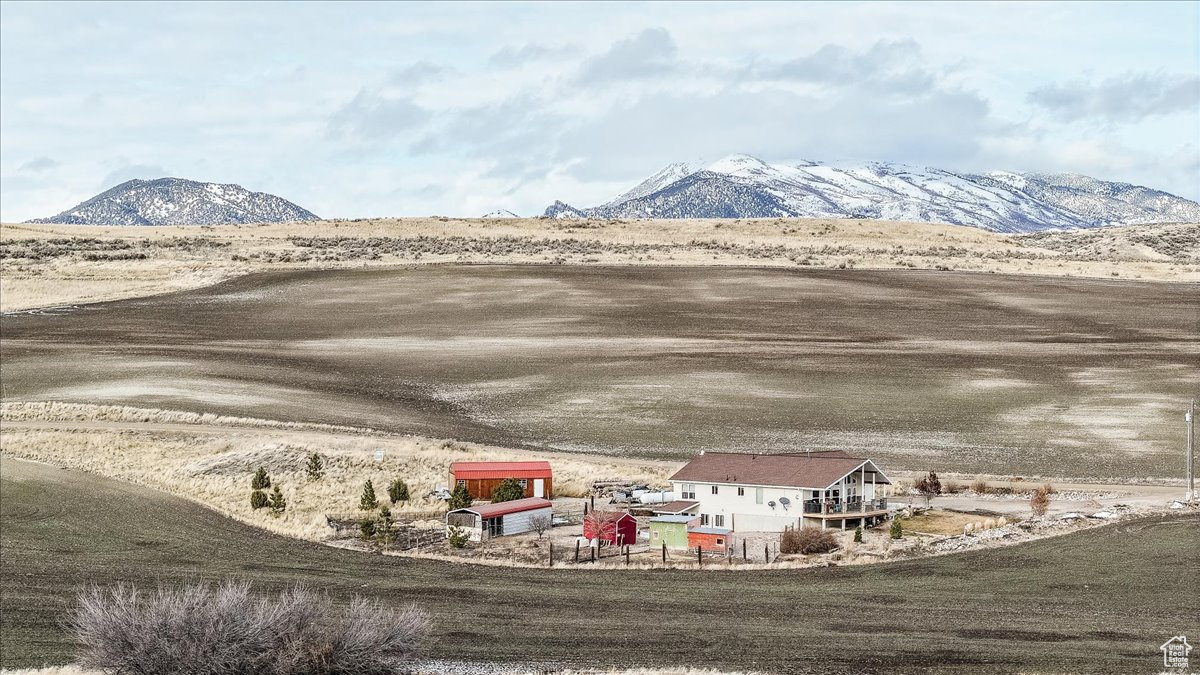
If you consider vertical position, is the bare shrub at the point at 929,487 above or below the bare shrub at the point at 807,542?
above

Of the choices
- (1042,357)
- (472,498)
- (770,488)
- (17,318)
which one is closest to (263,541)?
(472,498)

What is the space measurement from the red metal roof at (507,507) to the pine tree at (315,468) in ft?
30.2

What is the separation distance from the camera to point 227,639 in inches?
1187

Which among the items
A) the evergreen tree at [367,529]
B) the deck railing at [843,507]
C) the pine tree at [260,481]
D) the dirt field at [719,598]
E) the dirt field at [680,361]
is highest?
the dirt field at [680,361]

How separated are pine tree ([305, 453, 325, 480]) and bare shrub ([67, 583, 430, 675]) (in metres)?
30.7

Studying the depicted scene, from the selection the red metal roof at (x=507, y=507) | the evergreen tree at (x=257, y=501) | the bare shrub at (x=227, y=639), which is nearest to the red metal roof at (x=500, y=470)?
the red metal roof at (x=507, y=507)

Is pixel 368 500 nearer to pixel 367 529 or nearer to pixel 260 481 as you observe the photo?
pixel 367 529

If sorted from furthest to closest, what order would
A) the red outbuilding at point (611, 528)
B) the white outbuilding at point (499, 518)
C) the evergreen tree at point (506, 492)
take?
1. the evergreen tree at point (506, 492)
2. the white outbuilding at point (499, 518)
3. the red outbuilding at point (611, 528)

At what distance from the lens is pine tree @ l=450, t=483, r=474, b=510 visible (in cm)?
5744

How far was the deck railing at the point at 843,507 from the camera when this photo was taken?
184ft

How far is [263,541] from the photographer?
5275 cm

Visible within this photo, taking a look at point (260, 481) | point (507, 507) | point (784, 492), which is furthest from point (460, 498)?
point (784, 492)

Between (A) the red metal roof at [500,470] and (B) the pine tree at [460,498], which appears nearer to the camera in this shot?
(B) the pine tree at [460,498]

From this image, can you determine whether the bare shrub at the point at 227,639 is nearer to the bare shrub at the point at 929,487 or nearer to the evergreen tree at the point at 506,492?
the evergreen tree at the point at 506,492
